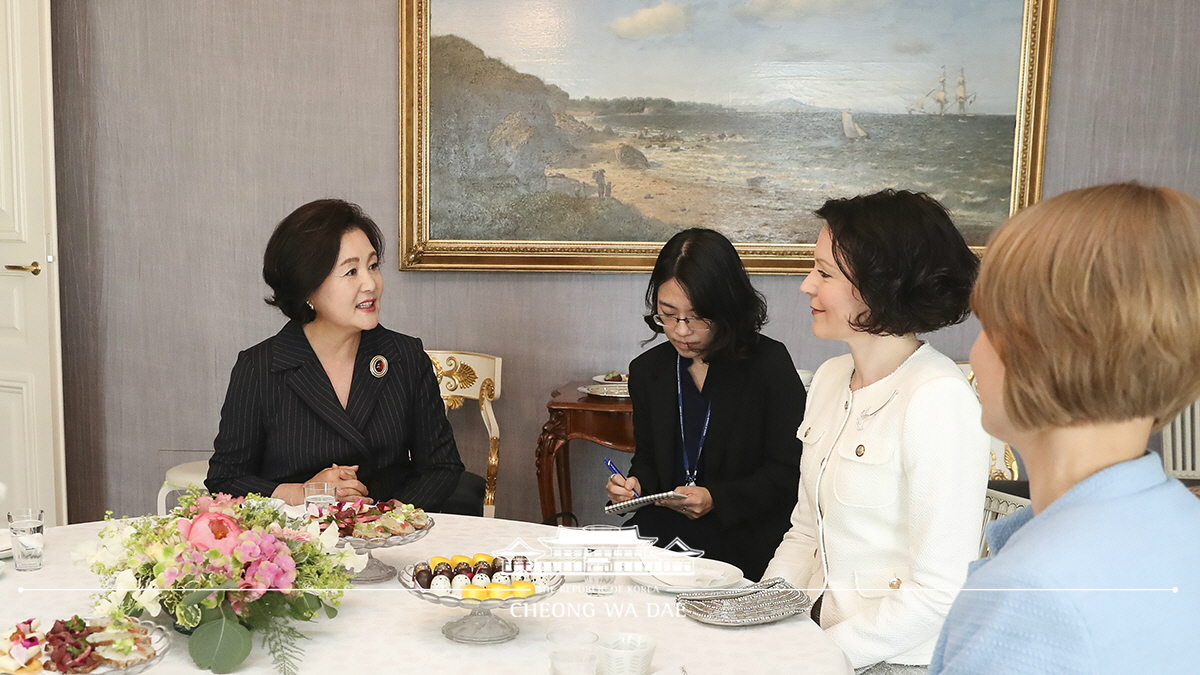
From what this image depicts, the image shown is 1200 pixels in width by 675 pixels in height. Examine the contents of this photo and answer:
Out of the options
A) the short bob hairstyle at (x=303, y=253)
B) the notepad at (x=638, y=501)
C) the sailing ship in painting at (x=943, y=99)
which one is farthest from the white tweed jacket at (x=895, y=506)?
the sailing ship in painting at (x=943, y=99)

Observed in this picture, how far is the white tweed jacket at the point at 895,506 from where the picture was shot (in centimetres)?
159

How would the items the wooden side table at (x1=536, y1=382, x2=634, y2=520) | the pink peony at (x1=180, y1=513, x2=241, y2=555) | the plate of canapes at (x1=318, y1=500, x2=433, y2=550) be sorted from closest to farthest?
the pink peony at (x1=180, y1=513, x2=241, y2=555) → the plate of canapes at (x1=318, y1=500, x2=433, y2=550) → the wooden side table at (x1=536, y1=382, x2=634, y2=520)

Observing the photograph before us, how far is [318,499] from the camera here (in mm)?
1857

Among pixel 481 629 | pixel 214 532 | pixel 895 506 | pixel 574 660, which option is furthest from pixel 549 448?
pixel 574 660

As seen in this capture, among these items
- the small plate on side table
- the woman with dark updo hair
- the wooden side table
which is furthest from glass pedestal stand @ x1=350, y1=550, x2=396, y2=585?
the small plate on side table

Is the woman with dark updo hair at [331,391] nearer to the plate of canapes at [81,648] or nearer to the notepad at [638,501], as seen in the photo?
the notepad at [638,501]

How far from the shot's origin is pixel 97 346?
416cm

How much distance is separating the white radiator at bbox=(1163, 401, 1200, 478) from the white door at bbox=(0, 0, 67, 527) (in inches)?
166

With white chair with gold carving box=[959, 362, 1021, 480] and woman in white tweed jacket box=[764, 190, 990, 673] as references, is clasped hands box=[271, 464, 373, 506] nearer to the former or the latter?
woman in white tweed jacket box=[764, 190, 990, 673]

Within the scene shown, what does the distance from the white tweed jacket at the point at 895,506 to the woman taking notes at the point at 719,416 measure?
1.49 feet

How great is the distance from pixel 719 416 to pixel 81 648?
5.29 feet

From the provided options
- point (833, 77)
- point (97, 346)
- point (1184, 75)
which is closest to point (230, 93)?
point (97, 346)

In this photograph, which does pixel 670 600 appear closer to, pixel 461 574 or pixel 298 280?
pixel 461 574

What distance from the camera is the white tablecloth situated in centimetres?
136
